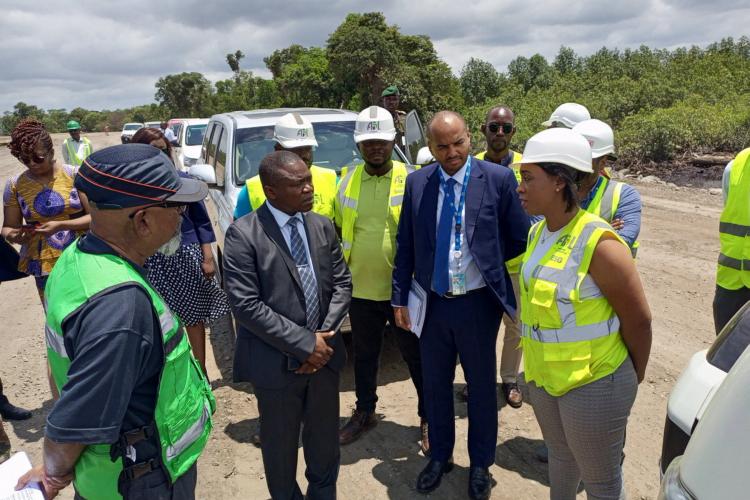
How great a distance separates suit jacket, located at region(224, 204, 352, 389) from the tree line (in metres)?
14.0

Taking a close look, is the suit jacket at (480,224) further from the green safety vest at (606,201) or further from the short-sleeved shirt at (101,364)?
the short-sleeved shirt at (101,364)

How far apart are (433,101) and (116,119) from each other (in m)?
80.1

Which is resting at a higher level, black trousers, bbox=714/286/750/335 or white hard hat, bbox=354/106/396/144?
white hard hat, bbox=354/106/396/144

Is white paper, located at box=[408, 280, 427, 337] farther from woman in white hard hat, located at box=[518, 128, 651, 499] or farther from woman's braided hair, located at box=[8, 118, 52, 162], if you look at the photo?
woman's braided hair, located at box=[8, 118, 52, 162]

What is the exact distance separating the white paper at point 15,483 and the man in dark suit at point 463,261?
198 centimetres

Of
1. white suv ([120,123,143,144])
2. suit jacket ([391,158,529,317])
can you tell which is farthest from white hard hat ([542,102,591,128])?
white suv ([120,123,143,144])

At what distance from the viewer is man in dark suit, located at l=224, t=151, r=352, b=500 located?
8.16 ft

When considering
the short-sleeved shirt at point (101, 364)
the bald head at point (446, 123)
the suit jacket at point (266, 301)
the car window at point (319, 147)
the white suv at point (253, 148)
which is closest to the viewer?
the short-sleeved shirt at point (101, 364)

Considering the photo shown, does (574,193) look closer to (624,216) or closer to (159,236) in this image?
(624,216)

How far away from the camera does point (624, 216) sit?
3.04 metres

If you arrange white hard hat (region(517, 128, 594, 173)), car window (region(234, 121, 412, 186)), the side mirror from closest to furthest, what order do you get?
white hard hat (region(517, 128, 594, 173)), the side mirror, car window (region(234, 121, 412, 186))

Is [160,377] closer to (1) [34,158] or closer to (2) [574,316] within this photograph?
(2) [574,316]

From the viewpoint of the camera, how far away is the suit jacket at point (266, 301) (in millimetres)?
2453

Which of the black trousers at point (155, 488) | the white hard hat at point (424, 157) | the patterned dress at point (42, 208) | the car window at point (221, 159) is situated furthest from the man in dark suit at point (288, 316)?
the car window at point (221, 159)
